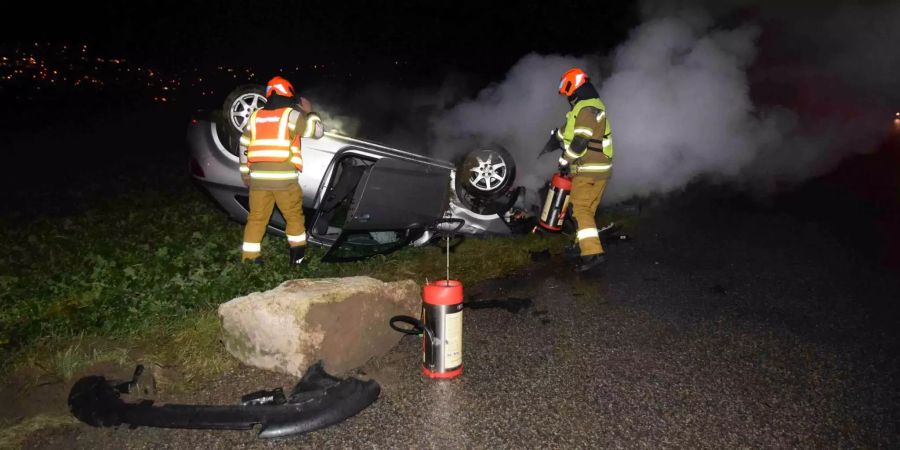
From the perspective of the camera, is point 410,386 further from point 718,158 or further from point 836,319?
point 718,158

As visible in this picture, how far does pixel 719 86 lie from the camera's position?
321 inches

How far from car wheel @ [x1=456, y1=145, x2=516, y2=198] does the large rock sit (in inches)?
119

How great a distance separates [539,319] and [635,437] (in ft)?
5.21

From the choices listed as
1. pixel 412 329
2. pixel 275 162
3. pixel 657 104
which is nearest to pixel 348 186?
pixel 275 162

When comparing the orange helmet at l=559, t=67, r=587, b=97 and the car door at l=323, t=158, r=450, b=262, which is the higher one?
the orange helmet at l=559, t=67, r=587, b=97

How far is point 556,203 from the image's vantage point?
20.5ft

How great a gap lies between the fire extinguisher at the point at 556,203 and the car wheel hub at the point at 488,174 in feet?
2.13

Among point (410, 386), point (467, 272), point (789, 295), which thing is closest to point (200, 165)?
point (467, 272)

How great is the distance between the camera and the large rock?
3410 millimetres

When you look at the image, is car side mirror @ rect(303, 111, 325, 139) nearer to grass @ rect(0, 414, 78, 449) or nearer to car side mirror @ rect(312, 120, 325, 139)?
car side mirror @ rect(312, 120, 325, 139)

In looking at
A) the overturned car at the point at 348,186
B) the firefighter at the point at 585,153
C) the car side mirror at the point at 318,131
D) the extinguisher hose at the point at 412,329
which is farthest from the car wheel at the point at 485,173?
the extinguisher hose at the point at 412,329

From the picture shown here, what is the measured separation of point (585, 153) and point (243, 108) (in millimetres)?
3475

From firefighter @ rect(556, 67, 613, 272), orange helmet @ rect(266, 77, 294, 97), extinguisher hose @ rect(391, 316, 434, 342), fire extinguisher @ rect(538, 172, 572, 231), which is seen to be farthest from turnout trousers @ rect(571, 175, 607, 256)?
orange helmet @ rect(266, 77, 294, 97)

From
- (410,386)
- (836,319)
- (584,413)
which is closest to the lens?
(584,413)
